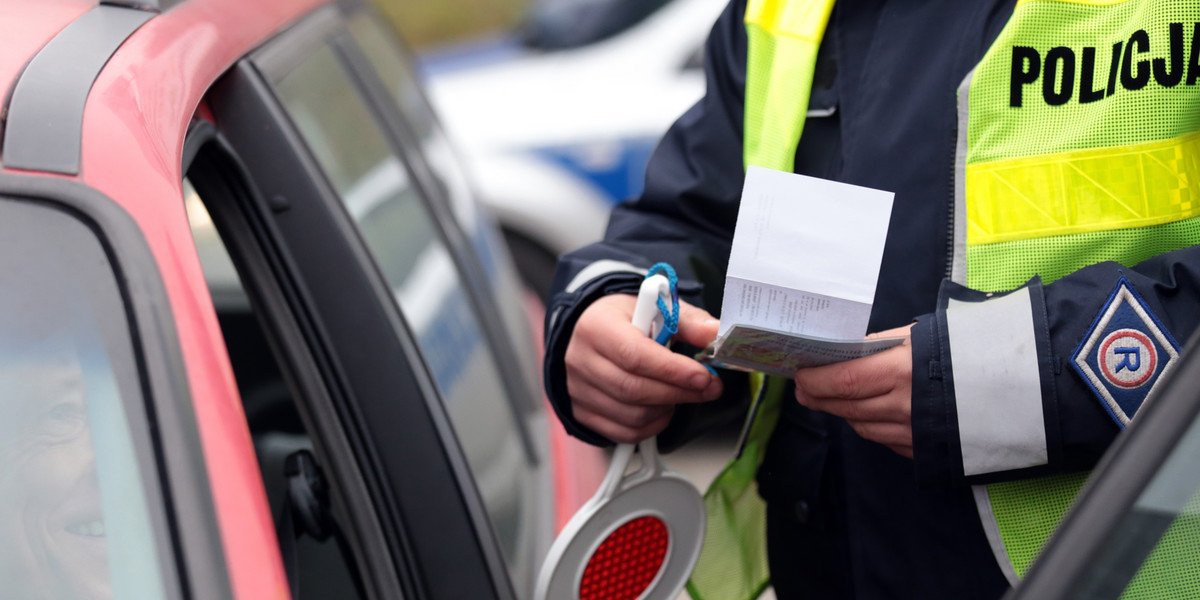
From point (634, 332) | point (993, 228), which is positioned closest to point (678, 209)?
point (634, 332)

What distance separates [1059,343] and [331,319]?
2.77 ft

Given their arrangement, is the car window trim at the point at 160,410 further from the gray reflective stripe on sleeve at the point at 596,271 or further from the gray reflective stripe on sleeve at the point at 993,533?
the gray reflective stripe on sleeve at the point at 993,533

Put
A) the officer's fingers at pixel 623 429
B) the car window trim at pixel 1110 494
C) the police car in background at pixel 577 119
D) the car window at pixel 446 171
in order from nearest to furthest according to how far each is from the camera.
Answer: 1. the car window trim at pixel 1110 494
2. the officer's fingers at pixel 623 429
3. the car window at pixel 446 171
4. the police car in background at pixel 577 119

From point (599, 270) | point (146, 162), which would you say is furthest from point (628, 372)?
point (146, 162)

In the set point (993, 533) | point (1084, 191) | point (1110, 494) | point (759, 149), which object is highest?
point (759, 149)

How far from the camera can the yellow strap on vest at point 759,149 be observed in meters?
1.23

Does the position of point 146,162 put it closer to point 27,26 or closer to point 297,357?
point 27,26

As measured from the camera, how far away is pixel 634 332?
1109 mm

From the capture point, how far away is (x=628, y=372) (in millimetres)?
1120

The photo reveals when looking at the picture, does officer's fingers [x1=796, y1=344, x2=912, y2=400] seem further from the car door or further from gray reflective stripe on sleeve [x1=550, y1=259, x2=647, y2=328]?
the car door

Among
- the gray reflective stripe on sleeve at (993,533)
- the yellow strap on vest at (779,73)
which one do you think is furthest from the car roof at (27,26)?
the gray reflective stripe on sleeve at (993,533)

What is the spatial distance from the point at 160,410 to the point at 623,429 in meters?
0.51

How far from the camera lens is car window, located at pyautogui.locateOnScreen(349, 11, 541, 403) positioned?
2266 millimetres

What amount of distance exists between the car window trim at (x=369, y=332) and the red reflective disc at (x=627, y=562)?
20cm
